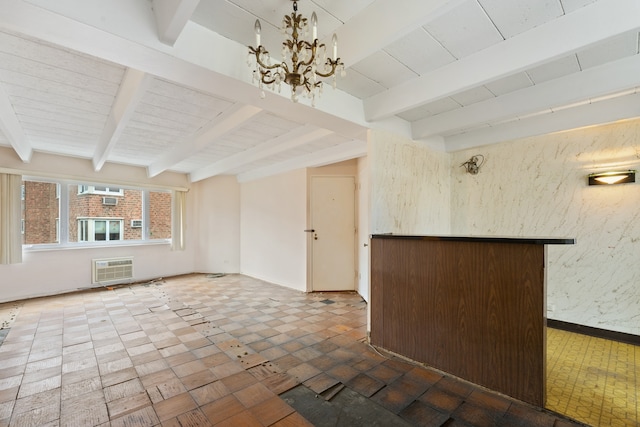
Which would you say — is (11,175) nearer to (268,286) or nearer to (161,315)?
(161,315)

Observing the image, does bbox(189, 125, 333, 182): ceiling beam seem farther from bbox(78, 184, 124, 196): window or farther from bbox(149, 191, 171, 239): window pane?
bbox(78, 184, 124, 196): window

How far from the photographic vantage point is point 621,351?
2.44 m

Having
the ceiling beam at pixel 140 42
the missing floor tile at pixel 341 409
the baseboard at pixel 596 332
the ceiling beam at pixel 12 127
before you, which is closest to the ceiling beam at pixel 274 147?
the ceiling beam at pixel 140 42

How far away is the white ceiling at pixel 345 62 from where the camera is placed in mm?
1411

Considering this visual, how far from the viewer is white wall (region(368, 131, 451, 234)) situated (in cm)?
273

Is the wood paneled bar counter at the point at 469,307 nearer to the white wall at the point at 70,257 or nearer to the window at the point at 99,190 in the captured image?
the white wall at the point at 70,257

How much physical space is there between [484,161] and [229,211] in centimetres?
507

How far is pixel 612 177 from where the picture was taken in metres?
2.63

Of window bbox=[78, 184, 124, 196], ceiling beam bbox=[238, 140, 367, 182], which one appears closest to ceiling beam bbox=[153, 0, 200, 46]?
ceiling beam bbox=[238, 140, 367, 182]

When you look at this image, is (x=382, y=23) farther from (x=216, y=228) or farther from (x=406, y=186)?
(x=216, y=228)

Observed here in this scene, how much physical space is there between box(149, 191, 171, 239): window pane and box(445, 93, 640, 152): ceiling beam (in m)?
5.63

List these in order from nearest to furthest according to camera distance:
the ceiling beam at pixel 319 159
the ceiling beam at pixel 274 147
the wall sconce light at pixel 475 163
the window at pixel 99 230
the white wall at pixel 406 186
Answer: the white wall at pixel 406 186, the ceiling beam at pixel 274 147, the wall sconce light at pixel 475 163, the ceiling beam at pixel 319 159, the window at pixel 99 230

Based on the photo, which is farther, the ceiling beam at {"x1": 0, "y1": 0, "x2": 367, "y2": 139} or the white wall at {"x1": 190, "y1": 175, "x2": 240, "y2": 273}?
the white wall at {"x1": 190, "y1": 175, "x2": 240, "y2": 273}

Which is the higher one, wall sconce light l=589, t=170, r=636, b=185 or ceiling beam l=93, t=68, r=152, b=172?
ceiling beam l=93, t=68, r=152, b=172
